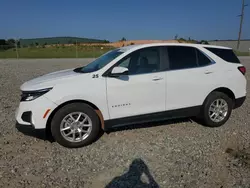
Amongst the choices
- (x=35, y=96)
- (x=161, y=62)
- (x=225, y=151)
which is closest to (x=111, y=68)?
(x=161, y=62)

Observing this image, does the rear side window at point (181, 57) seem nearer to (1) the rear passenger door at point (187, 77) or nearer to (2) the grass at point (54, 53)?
(1) the rear passenger door at point (187, 77)

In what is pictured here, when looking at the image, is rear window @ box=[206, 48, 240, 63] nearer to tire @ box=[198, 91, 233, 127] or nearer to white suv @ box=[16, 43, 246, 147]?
white suv @ box=[16, 43, 246, 147]

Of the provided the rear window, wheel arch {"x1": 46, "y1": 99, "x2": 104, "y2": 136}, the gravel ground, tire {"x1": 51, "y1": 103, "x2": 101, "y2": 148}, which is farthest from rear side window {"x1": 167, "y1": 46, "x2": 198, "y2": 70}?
tire {"x1": 51, "y1": 103, "x2": 101, "y2": 148}

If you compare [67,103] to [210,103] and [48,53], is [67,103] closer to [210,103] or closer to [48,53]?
[210,103]

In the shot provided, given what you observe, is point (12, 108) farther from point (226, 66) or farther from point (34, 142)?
point (226, 66)

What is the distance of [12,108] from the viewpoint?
5.84 meters

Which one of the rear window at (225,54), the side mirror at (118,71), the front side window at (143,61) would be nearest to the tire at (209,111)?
the rear window at (225,54)

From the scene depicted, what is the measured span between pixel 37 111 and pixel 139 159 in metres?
1.79

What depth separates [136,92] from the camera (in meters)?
3.84

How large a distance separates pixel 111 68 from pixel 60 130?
1.36 metres

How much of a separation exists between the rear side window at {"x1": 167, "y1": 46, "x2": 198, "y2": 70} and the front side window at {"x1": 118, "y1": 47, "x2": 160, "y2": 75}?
0.28m

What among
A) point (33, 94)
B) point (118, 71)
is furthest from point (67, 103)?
point (118, 71)

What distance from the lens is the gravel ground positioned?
287 centimetres

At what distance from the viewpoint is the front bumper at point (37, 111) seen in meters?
3.46
